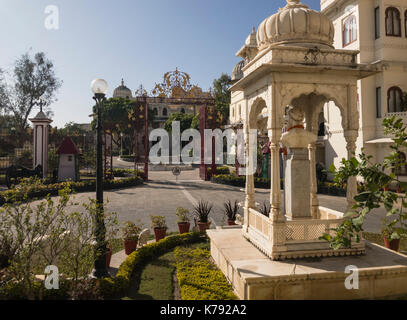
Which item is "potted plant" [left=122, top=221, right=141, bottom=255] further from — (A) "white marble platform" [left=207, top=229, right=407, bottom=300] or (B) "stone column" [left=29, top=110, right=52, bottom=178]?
(B) "stone column" [left=29, top=110, right=52, bottom=178]

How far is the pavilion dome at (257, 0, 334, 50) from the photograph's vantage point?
6273mm

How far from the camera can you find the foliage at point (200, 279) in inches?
196

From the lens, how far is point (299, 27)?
6.28 metres

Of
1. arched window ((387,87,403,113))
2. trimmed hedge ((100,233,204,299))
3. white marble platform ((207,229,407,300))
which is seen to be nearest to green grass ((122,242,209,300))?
trimmed hedge ((100,233,204,299))

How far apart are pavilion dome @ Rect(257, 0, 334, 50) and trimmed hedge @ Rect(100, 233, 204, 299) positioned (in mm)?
5646

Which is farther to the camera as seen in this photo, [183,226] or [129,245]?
[183,226]

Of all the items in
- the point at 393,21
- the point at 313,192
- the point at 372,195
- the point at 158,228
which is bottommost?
the point at 158,228

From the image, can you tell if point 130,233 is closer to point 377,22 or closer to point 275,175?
point 275,175

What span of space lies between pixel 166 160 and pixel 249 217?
4123 cm

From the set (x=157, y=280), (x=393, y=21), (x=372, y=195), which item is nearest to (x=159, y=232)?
(x=157, y=280)

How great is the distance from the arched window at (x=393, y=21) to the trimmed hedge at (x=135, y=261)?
764 inches

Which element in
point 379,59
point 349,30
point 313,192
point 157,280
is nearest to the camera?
point 157,280

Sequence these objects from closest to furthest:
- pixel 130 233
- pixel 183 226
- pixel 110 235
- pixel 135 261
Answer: pixel 110 235 < pixel 135 261 < pixel 130 233 < pixel 183 226

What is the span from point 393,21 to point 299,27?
699 inches
